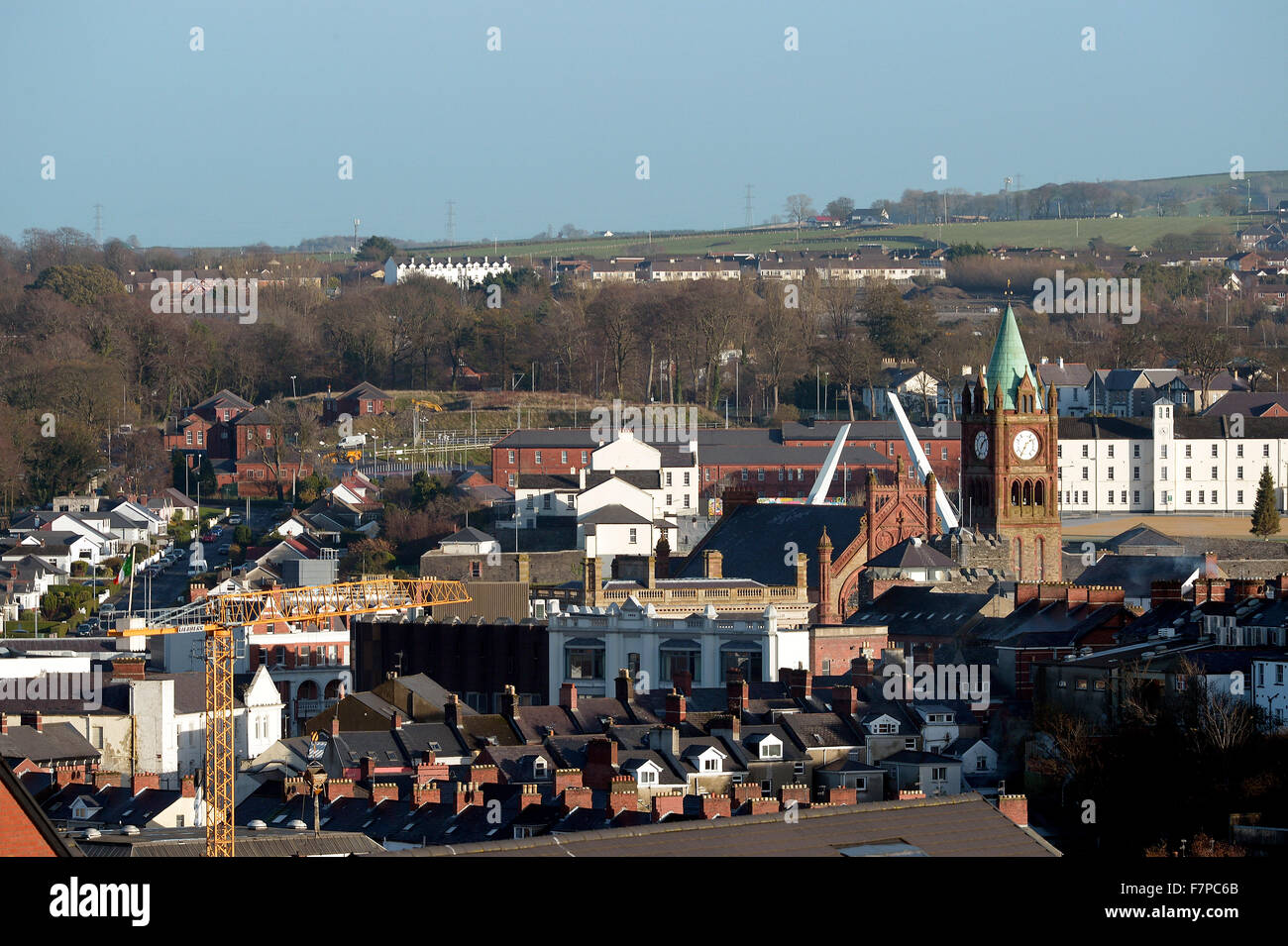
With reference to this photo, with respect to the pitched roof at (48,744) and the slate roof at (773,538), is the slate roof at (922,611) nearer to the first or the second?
the slate roof at (773,538)

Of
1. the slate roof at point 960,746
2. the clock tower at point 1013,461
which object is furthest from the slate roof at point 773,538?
the slate roof at point 960,746

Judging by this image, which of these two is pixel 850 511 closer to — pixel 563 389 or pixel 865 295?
pixel 563 389

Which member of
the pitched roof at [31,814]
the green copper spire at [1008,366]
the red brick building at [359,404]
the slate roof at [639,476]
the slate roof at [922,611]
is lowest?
the slate roof at [922,611]

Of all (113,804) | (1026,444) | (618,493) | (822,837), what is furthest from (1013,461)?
(822,837)

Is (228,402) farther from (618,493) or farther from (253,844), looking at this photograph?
(253,844)

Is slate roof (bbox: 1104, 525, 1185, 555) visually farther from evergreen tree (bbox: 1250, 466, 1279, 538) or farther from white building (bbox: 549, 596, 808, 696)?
white building (bbox: 549, 596, 808, 696)

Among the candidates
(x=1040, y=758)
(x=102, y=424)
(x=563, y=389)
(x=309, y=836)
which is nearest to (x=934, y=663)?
(x=1040, y=758)
